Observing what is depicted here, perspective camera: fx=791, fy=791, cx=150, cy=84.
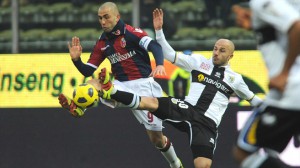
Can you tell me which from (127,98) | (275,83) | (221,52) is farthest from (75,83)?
(275,83)

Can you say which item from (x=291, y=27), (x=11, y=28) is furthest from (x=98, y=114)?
(x=291, y=27)

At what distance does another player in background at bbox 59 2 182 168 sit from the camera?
819cm

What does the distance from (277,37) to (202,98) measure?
3.46 m

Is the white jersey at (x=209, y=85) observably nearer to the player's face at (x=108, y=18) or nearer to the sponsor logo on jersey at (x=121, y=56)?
the sponsor logo on jersey at (x=121, y=56)

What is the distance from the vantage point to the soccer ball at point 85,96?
7.58 m

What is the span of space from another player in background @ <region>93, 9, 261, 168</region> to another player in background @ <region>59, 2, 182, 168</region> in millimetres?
266

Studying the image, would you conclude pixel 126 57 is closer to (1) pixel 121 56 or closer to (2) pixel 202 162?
(1) pixel 121 56

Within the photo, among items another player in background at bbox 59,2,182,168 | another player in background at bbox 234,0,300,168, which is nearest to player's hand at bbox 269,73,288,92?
another player in background at bbox 234,0,300,168

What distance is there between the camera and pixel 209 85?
26.9 feet

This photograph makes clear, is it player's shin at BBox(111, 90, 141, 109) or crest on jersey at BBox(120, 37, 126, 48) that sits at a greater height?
crest on jersey at BBox(120, 37, 126, 48)

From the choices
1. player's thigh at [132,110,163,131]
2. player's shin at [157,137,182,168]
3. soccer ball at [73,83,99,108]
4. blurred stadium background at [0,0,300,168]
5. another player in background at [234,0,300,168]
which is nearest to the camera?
another player in background at [234,0,300,168]

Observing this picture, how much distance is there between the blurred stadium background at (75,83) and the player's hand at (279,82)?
4.94 m

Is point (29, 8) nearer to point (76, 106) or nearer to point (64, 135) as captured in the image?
point (64, 135)

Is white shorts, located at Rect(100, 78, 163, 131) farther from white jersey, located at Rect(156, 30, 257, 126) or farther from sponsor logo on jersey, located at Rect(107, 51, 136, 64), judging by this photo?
white jersey, located at Rect(156, 30, 257, 126)
